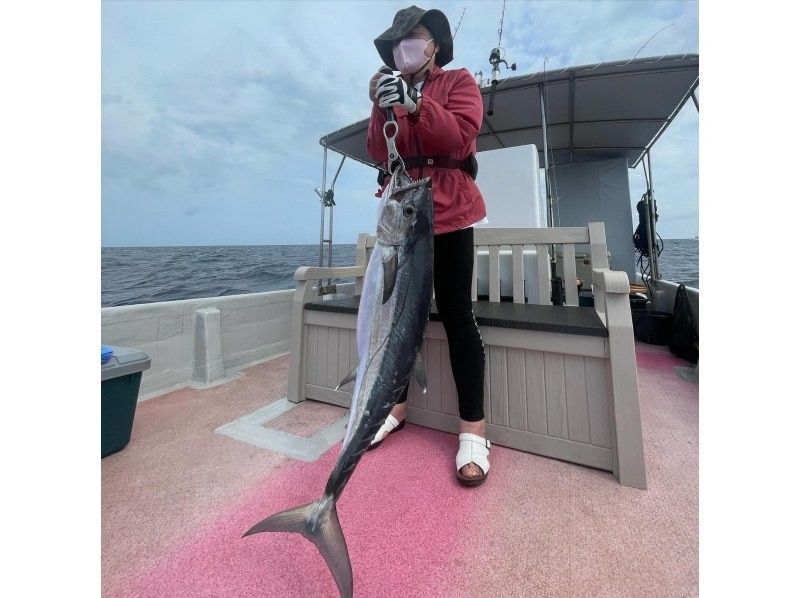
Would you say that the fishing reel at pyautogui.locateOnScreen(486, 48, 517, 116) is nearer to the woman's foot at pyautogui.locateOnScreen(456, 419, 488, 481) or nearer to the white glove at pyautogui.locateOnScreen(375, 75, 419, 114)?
the white glove at pyautogui.locateOnScreen(375, 75, 419, 114)

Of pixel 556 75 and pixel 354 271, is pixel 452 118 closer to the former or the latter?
pixel 354 271

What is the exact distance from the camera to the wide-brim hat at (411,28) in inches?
55.1

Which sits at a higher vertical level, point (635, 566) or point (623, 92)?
point (623, 92)

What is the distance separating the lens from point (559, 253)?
18.6 ft

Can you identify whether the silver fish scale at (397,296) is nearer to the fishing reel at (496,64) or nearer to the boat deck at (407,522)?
the boat deck at (407,522)

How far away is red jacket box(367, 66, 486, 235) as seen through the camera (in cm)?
144

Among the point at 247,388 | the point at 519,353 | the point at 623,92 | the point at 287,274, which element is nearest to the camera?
the point at 519,353

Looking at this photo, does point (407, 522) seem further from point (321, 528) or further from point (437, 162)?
point (437, 162)

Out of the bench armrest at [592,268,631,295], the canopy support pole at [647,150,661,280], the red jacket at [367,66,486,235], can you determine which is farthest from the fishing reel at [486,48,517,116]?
the canopy support pole at [647,150,661,280]

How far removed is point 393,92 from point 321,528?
54.7 inches

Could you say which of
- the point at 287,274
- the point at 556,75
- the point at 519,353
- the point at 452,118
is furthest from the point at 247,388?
the point at 287,274

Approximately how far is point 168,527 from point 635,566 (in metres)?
1.63

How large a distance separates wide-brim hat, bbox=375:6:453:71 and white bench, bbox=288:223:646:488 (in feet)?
4.01

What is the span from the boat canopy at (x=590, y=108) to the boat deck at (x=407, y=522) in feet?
9.06
